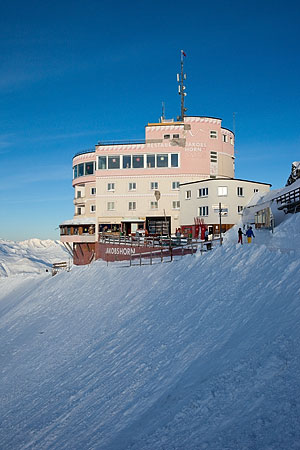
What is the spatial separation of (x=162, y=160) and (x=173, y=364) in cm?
3381

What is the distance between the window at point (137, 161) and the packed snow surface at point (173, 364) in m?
23.2

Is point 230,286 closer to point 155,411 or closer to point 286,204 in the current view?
point 155,411

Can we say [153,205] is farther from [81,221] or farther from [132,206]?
[81,221]

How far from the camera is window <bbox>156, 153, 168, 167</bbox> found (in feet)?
136

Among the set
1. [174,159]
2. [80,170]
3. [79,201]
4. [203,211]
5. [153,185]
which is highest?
[174,159]

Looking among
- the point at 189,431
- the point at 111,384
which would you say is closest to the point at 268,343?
the point at 189,431

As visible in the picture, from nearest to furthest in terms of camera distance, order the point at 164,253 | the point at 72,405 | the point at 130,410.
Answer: the point at 130,410, the point at 72,405, the point at 164,253

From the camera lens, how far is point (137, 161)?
41.7 m

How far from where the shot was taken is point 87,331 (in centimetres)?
1633

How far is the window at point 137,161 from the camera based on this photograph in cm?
4162

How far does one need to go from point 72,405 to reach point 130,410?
7.79 ft

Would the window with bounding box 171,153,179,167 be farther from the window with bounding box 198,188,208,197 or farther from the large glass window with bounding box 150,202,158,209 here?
the window with bounding box 198,188,208,197

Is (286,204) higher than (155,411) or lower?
higher

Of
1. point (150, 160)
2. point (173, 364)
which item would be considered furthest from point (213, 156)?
point (173, 364)
